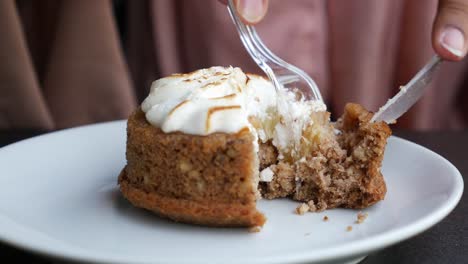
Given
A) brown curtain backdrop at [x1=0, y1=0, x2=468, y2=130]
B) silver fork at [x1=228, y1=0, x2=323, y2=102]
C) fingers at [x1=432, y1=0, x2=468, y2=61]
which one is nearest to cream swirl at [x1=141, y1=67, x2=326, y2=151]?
→ silver fork at [x1=228, y1=0, x2=323, y2=102]

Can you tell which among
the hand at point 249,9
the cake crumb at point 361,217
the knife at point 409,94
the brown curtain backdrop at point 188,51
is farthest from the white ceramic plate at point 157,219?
the brown curtain backdrop at point 188,51

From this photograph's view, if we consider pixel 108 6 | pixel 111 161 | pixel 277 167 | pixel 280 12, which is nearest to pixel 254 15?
pixel 277 167

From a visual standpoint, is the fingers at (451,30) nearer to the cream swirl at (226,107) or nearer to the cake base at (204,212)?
the cream swirl at (226,107)

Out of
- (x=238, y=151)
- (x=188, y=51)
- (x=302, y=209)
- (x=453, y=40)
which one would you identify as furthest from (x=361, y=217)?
(x=188, y=51)

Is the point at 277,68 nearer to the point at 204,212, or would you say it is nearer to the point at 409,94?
the point at 409,94

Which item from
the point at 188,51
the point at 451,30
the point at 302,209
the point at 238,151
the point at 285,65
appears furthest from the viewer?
the point at 188,51

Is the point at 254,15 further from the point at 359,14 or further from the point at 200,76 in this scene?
the point at 359,14
